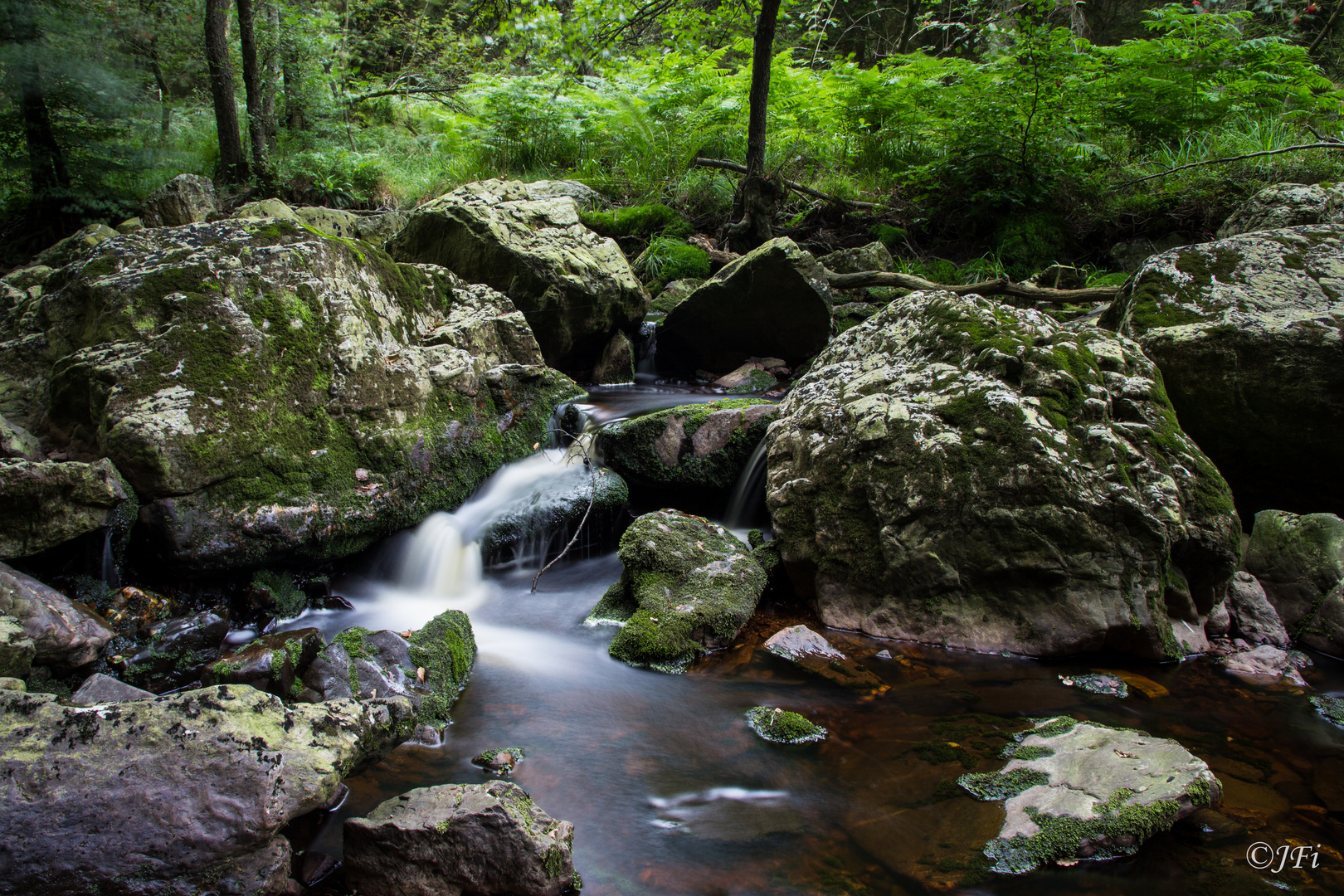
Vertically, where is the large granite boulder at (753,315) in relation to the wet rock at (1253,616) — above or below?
above

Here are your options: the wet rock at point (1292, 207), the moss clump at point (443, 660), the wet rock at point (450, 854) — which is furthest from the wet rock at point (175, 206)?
the wet rock at point (1292, 207)

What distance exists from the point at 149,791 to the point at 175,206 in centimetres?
929

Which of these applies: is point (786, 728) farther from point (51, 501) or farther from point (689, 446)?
point (51, 501)

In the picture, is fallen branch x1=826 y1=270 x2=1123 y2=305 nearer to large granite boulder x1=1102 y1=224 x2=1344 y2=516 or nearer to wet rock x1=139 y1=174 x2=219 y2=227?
large granite boulder x1=1102 y1=224 x2=1344 y2=516

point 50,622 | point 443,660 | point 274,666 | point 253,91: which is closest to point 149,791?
point 274,666

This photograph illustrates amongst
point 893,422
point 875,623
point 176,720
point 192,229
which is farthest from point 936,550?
point 192,229

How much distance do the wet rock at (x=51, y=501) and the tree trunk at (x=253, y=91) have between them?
9.75 metres

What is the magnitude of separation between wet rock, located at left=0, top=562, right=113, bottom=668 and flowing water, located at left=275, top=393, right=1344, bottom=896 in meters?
0.97

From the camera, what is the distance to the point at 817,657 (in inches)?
139

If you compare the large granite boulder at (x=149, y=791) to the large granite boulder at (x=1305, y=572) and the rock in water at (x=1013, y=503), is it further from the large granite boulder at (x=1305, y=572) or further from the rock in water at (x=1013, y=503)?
the large granite boulder at (x=1305, y=572)

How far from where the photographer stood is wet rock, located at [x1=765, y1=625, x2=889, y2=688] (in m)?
3.33

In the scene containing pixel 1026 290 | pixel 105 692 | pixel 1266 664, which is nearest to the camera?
pixel 105 692

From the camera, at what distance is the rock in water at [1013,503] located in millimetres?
3451

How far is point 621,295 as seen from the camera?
808cm
